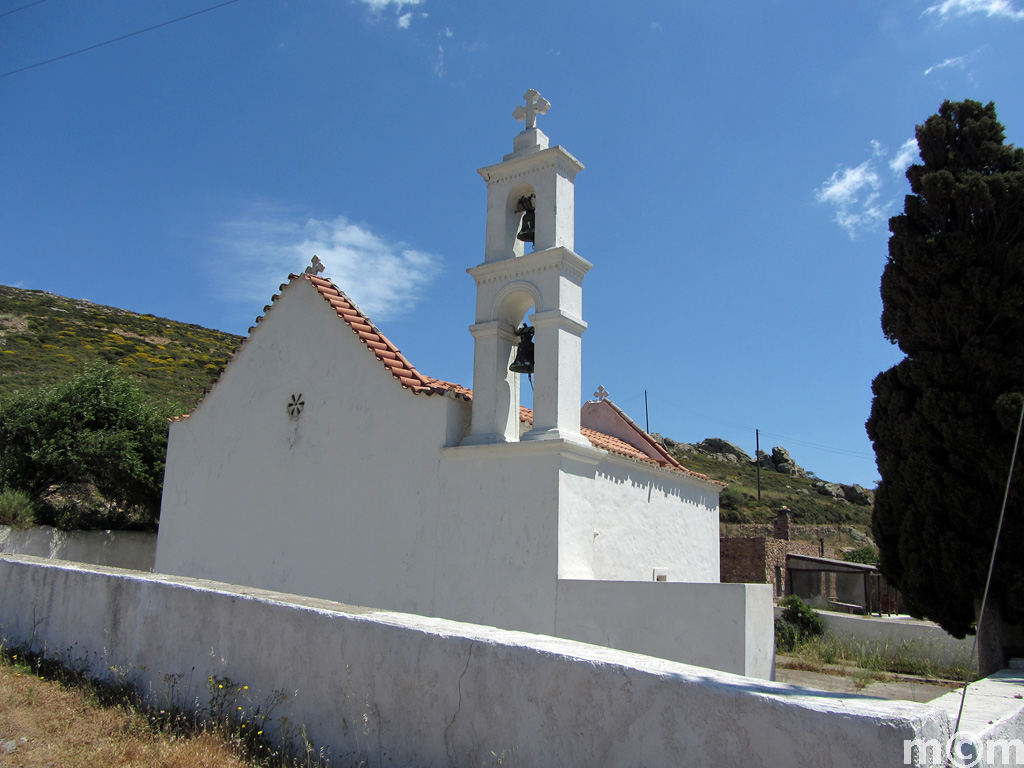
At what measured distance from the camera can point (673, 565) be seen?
1207cm

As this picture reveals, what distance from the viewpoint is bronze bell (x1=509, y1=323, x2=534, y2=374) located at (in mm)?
10242

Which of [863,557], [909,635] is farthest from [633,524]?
[863,557]

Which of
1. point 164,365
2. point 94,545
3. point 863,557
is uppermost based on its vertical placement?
point 164,365

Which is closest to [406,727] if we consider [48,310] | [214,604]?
[214,604]

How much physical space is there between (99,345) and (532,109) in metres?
34.4

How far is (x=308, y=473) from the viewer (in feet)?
36.7

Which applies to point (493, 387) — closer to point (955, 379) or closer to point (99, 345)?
point (955, 379)

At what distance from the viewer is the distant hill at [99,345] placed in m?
31.0

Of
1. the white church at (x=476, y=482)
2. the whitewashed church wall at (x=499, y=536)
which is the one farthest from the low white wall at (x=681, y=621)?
the whitewashed church wall at (x=499, y=536)

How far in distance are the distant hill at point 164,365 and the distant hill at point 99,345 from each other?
41mm

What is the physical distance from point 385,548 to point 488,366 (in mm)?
2827

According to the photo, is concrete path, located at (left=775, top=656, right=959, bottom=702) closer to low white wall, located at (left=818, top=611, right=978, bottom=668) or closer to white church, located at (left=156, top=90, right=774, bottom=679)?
low white wall, located at (left=818, top=611, right=978, bottom=668)

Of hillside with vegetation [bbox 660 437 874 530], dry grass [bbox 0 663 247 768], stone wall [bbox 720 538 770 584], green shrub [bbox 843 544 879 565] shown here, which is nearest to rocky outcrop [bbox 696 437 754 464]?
hillside with vegetation [bbox 660 437 874 530]

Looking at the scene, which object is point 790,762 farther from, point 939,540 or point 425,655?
point 939,540
